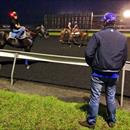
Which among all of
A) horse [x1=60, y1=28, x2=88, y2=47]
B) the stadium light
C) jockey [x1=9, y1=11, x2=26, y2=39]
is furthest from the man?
the stadium light

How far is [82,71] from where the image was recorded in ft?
48.9

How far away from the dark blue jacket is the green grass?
4.48 ft

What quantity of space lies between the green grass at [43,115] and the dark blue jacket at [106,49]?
1365mm

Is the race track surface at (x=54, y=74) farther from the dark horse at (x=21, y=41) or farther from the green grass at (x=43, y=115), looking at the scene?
the green grass at (x=43, y=115)

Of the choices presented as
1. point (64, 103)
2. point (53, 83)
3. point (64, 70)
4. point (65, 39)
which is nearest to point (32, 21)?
point (65, 39)

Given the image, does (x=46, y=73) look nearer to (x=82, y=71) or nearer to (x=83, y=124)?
(x=82, y=71)

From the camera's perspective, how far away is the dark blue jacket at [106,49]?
730 centimetres

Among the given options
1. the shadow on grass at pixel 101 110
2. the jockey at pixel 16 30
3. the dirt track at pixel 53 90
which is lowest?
the dirt track at pixel 53 90

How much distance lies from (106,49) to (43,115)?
2180mm

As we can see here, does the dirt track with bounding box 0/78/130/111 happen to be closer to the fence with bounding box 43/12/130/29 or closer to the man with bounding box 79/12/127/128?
the man with bounding box 79/12/127/128

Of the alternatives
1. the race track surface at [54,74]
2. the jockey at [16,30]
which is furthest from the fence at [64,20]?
the race track surface at [54,74]

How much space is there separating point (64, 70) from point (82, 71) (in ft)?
2.40

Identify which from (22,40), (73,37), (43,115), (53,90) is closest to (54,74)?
(53,90)

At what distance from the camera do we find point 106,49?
731cm
